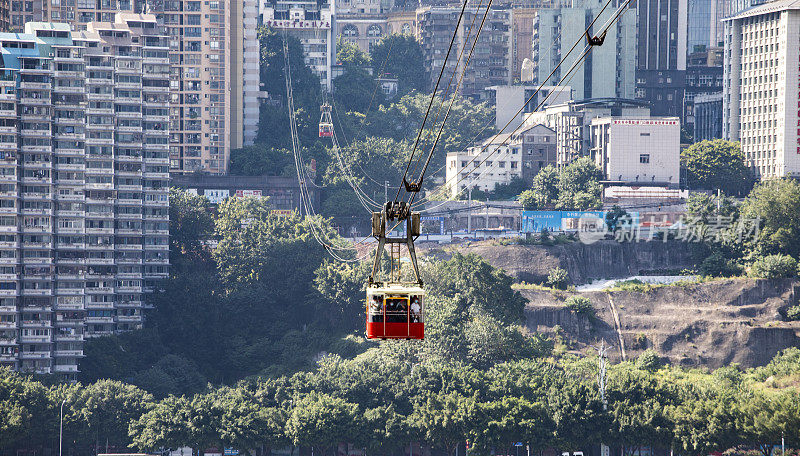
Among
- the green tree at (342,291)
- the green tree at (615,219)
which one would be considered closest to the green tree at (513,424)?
the green tree at (342,291)

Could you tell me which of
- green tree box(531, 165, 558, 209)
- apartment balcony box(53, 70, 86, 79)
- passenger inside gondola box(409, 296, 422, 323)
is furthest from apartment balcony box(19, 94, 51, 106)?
passenger inside gondola box(409, 296, 422, 323)

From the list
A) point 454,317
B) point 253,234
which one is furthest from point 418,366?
point 253,234

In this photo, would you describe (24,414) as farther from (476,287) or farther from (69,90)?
(476,287)

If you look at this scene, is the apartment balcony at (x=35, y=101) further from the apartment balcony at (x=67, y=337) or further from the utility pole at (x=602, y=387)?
the utility pole at (x=602, y=387)

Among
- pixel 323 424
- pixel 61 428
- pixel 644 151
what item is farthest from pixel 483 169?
pixel 61 428

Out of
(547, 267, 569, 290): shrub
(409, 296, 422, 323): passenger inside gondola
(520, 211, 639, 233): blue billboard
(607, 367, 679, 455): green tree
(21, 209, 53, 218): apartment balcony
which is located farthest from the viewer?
(520, 211, 639, 233): blue billboard

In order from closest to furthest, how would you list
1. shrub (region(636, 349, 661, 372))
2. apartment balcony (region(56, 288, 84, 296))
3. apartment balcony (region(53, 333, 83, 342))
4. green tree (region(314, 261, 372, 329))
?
shrub (region(636, 349, 661, 372)) → apartment balcony (region(53, 333, 83, 342)) → apartment balcony (region(56, 288, 84, 296)) → green tree (region(314, 261, 372, 329))

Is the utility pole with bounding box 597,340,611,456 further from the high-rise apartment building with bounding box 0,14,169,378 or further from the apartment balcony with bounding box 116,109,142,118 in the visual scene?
the apartment balcony with bounding box 116,109,142,118
